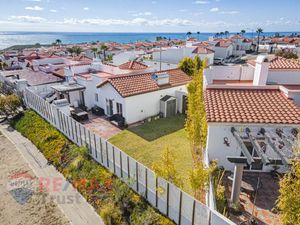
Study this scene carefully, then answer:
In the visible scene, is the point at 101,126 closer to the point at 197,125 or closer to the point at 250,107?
the point at 197,125

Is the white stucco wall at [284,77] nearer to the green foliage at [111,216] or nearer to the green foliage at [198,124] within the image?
the green foliage at [198,124]

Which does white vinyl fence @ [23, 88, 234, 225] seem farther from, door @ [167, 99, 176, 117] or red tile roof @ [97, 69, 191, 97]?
door @ [167, 99, 176, 117]

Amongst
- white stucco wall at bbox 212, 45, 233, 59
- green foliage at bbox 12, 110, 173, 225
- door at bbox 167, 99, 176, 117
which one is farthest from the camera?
white stucco wall at bbox 212, 45, 233, 59

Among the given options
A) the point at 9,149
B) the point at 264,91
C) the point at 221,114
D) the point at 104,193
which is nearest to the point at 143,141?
the point at 104,193

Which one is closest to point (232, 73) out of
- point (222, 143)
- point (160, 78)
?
point (160, 78)

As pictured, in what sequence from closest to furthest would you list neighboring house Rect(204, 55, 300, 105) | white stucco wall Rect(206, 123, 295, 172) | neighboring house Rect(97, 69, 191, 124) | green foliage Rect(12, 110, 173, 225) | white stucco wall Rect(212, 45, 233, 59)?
green foliage Rect(12, 110, 173, 225), white stucco wall Rect(206, 123, 295, 172), neighboring house Rect(204, 55, 300, 105), neighboring house Rect(97, 69, 191, 124), white stucco wall Rect(212, 45, 233, 59)

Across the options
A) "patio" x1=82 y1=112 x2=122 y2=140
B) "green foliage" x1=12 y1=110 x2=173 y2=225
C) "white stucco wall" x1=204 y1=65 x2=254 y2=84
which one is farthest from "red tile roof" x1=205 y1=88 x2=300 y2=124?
"patio" x1=82 y1=112 x2=122 y2=140

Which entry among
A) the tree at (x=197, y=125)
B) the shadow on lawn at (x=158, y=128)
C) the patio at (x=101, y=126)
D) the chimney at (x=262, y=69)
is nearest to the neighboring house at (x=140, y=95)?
the shadow on lawn at (x=158, y=128)

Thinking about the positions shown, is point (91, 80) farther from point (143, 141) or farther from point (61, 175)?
point (61, 175)

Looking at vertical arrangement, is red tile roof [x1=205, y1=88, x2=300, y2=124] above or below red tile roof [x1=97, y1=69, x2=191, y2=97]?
above
